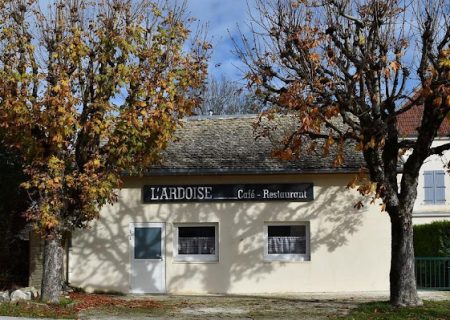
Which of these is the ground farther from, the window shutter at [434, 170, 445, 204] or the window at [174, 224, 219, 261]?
the window shutter at [434, 170, 445, 204]

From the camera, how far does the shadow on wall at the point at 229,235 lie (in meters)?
18.0

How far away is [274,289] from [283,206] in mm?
2309

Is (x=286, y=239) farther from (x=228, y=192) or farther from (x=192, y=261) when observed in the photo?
(x=192, y=261)

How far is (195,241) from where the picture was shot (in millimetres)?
18406

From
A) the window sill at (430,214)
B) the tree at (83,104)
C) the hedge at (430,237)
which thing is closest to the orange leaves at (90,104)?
the tree at (83,104)

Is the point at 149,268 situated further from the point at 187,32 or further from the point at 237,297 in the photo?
the point at 187,32

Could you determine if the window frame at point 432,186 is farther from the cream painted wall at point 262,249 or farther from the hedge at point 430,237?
the cream painted wall at point 262,249

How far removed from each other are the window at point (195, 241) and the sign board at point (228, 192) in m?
0.84

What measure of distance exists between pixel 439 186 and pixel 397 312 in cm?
1713

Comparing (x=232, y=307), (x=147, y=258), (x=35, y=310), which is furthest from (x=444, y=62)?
(x=147, y=258)

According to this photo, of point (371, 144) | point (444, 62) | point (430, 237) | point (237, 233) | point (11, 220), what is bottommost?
point (430, 237)

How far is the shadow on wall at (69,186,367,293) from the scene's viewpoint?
18.0 m

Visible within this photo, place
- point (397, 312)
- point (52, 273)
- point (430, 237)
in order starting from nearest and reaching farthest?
point (397, 312)
point (52, 273)
point (430, 237)

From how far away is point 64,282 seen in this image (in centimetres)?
1798
